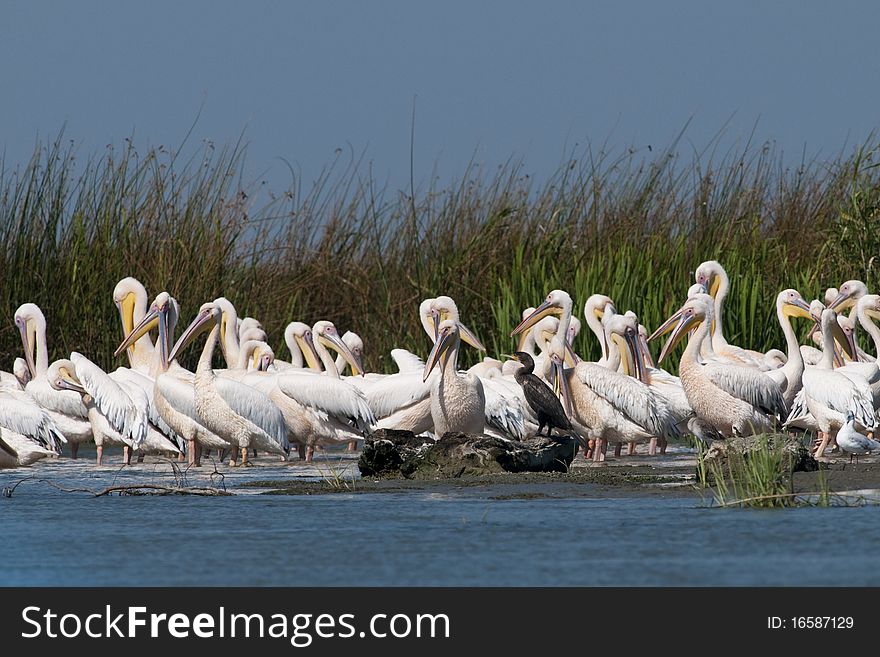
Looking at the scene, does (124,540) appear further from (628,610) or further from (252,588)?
(628,610)

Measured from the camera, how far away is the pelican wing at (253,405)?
1123cm

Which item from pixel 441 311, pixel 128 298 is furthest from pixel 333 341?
pixel 128 298

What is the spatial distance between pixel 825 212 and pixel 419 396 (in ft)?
20.1

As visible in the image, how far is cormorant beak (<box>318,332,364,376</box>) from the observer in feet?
44.9

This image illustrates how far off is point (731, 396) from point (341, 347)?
12.6ft

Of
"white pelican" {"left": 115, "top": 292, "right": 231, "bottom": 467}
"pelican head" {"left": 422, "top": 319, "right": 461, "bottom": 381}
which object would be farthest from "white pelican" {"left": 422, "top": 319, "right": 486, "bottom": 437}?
"white pelican" {"left": 115, "top": 292, "right": 231, "bottom": 467}

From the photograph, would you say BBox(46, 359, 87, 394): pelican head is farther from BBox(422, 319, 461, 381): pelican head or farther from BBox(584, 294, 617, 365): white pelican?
BBox(584, 294, 617, 365): white pelican

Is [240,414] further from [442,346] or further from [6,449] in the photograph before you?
[6,449]

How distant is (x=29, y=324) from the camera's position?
1392 centimetres

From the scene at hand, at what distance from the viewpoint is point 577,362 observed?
42.3ft

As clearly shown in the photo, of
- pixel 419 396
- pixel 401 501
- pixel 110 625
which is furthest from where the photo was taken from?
pixel 419 396

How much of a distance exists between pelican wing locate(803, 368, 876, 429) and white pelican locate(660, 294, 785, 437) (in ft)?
0.80

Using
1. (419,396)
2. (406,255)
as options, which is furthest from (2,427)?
(406,255)

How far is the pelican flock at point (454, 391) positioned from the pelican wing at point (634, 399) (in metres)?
0.01
